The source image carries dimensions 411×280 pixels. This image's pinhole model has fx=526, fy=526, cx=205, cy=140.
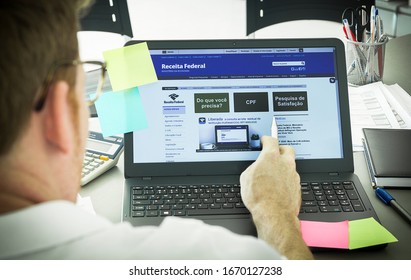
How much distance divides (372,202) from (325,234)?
177mm

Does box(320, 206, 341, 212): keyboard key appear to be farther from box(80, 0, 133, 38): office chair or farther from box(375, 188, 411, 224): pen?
box(80, 0, 133, 38): office chair

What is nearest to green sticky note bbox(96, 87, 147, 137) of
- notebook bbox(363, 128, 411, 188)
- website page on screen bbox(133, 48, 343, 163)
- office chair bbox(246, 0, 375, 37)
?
website page on screen bbox(133, 48, 343, 163)

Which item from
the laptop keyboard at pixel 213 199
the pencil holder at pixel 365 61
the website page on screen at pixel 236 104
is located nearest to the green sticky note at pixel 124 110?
the website page on screen at pixel 236 104

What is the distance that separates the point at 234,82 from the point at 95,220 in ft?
1.83

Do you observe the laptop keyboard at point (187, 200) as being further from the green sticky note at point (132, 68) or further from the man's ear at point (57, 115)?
the man's ear at point (57, 115)

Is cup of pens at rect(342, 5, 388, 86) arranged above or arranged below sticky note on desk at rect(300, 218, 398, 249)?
above

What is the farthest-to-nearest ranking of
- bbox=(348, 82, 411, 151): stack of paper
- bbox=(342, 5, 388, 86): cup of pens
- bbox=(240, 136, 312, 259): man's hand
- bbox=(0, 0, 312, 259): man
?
1. bbox=(342, 5, 388, 86): cup of pens
2. bbox=(348, 82, 411, 151): stack of paper
3. bbox=(240, 136, 312, 259): man's hand
4. bbox=(0, 0, 312, 259): man

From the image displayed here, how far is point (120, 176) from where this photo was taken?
1.16 meters

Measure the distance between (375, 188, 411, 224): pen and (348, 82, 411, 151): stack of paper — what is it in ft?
0.67

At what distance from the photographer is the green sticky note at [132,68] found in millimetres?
1119

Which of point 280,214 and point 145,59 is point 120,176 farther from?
point 280,214

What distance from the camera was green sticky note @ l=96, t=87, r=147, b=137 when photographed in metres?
1.12

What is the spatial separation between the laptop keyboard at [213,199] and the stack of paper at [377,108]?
0.24 metres

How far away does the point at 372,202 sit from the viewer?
108cm
